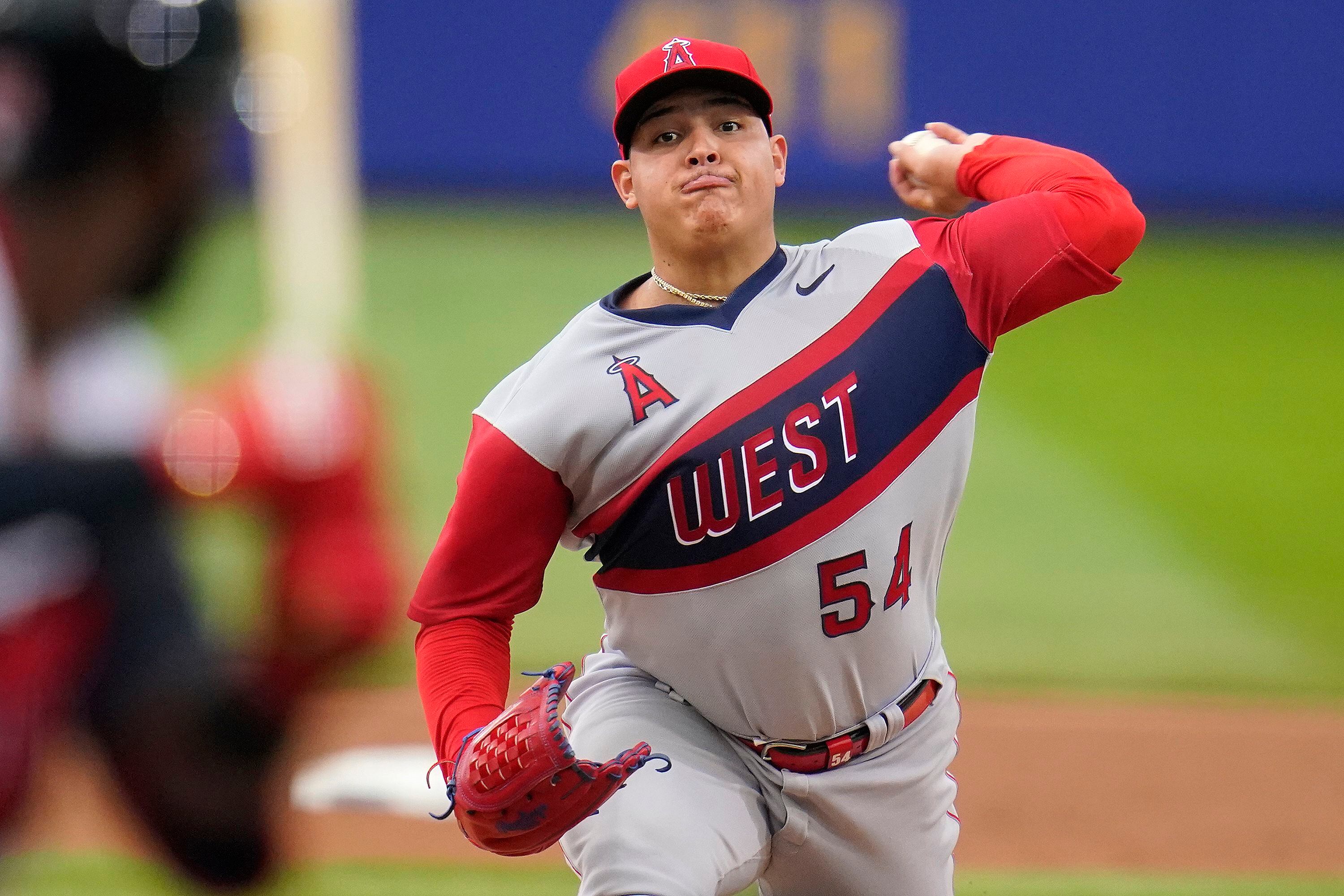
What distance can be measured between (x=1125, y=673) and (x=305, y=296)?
372cm

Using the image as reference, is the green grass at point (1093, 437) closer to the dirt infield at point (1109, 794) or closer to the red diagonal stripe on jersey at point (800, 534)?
the dirt infield at point (1109, 794)

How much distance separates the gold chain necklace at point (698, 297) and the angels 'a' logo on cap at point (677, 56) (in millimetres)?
403

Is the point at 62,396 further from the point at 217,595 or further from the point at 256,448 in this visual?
the point at 217,595

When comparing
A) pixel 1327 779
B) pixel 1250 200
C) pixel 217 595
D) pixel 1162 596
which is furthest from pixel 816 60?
pixel 217 595

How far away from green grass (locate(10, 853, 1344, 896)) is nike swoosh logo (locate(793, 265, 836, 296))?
2.09 m

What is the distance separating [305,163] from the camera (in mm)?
10188

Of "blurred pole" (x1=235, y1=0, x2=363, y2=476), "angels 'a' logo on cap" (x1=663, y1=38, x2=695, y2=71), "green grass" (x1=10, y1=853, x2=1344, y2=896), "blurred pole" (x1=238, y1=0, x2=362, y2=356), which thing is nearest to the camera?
"blurred pole" (x1=235, y1=0, x2=363, y2=476)

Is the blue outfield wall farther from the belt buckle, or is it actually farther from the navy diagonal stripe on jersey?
the belt buckle

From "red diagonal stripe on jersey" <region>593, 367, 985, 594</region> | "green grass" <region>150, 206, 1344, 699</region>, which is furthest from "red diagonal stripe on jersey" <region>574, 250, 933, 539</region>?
"green grass" <region>150, 206, 1344, 699</region>

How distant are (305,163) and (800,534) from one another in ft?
26.5

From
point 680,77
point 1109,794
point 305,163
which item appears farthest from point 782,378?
point 305,163

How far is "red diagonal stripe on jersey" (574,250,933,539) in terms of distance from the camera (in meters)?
2.79

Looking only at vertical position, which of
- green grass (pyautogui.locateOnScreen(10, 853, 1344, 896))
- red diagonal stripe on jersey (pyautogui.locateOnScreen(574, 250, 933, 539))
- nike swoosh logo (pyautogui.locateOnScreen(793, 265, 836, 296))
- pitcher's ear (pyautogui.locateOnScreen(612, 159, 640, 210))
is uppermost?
pitcher's ear (pyautogui.locateOnScreen(612, 159, 640, 210))

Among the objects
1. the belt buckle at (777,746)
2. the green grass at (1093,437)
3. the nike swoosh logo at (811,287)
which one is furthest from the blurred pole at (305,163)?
the belt buckle at (777,746)
